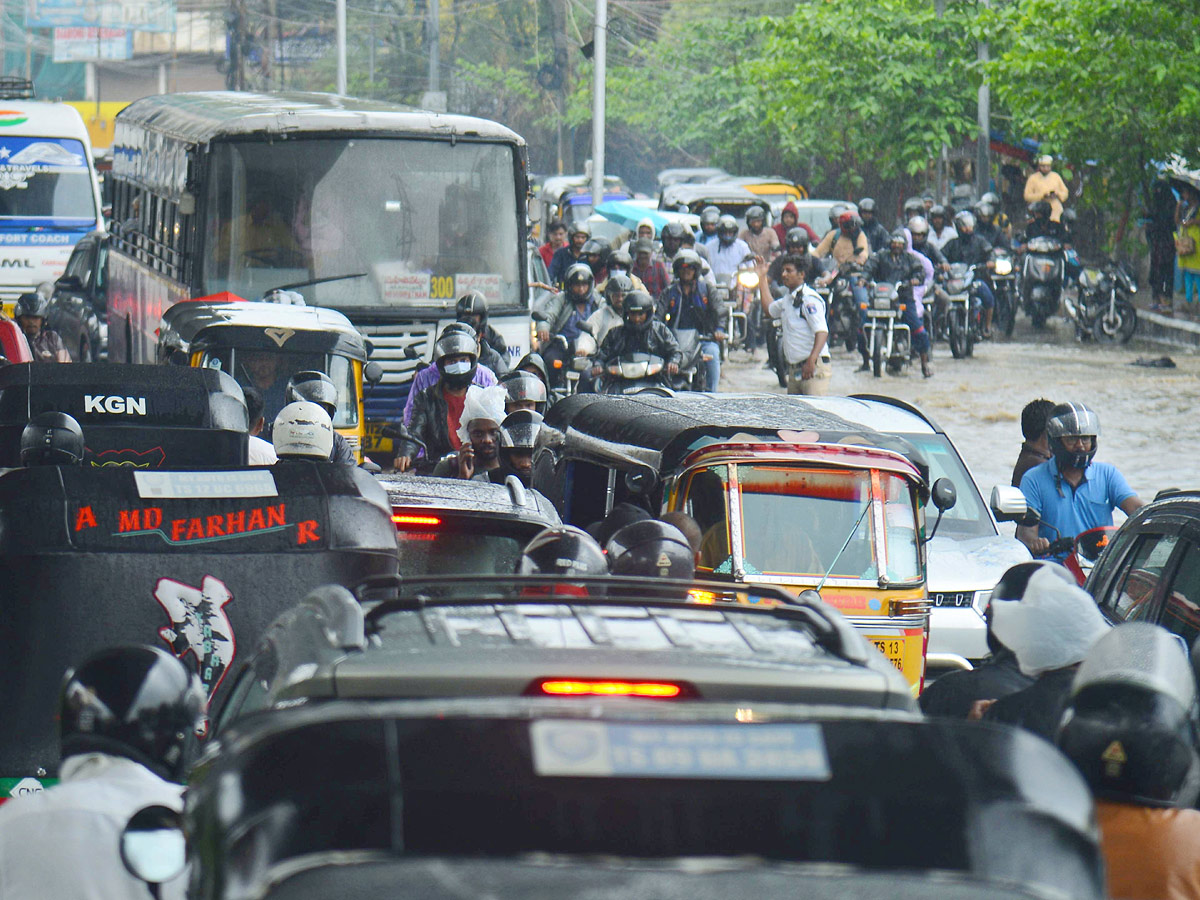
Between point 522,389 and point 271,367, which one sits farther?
point 271,367

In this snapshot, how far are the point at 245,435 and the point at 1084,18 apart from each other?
19711mm

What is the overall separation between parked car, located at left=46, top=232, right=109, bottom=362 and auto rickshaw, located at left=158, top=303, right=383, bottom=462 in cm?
726

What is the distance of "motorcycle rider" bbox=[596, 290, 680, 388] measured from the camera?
14.5 meters

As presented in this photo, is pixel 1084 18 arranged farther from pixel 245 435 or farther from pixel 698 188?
pixel 245 435

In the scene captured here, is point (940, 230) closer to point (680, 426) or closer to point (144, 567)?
point (680, 426)

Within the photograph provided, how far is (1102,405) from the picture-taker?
851 inches

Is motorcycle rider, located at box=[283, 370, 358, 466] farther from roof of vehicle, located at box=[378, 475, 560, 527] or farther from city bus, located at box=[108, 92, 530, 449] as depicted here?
city bus, located at box=[108, 92, 530, 449]

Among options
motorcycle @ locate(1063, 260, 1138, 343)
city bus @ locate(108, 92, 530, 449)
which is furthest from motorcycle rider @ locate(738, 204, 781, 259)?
city bus @ locate(108, 92, 530, 449)

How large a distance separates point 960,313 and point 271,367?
1526 centimetres

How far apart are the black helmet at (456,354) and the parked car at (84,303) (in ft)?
28.4

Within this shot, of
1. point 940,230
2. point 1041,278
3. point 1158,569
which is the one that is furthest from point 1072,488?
point 1041,278

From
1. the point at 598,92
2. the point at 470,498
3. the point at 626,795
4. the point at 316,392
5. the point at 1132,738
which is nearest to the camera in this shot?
the point at 626,795

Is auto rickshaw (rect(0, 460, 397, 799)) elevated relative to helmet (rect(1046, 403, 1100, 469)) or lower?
elevated

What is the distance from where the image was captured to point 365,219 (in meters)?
16.3
